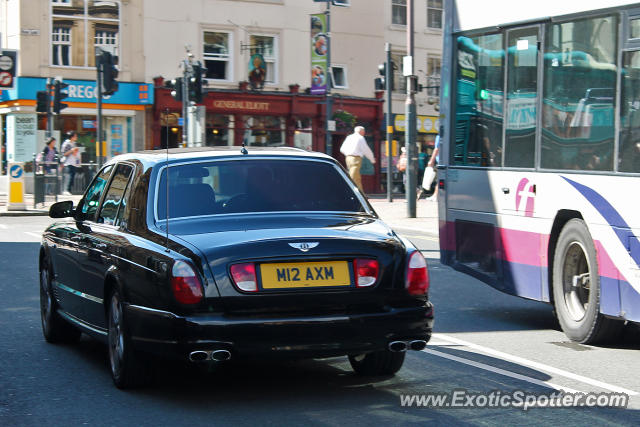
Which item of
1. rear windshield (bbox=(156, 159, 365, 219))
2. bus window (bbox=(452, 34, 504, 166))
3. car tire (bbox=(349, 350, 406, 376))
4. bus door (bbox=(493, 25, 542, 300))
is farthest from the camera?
bus window (bbox=(452, 34, 504, 166))

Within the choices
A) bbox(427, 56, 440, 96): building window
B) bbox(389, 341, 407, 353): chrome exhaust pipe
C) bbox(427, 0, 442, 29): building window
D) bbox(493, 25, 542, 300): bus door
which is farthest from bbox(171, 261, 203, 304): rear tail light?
bbox(427, 0, 442, 29): building window

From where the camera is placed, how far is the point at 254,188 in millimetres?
6941

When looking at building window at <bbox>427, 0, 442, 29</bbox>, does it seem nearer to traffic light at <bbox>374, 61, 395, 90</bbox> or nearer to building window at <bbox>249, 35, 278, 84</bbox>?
building window at <bbox>249, 35, 278, 84</bbox>

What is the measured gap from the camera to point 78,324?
25.4 ft

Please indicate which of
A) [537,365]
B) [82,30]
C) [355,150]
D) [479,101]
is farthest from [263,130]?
[537,365]

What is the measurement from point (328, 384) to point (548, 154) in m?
3.33

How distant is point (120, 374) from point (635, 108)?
409 cm

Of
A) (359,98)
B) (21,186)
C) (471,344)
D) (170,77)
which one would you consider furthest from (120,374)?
(359,98)

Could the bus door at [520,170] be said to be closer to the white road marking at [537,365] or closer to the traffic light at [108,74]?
the white road marking at [537,365]

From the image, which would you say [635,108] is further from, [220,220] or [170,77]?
[170,77]

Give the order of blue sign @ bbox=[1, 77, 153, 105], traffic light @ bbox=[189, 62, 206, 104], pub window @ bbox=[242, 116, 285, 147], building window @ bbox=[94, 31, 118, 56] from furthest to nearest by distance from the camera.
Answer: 1. pub window @ bbox=[242, 116, 285, 147]
2. building window @ bbox=[94, 31, 118, 56]
3. blue sign @ bbox=[1, 77, 153, 105]
4. traffic light @ bbox=[189, 62, 206, 104]

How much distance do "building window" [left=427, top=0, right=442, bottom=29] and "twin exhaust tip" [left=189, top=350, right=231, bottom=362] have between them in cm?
4388

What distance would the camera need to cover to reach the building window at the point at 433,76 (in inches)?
1895

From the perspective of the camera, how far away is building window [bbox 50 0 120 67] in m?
38.5
